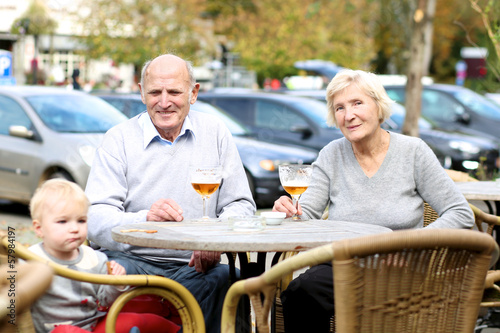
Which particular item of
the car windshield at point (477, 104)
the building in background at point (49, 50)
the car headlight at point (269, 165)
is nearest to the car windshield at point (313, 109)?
the car headlight at point (269, 165)

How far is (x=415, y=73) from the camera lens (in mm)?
12789

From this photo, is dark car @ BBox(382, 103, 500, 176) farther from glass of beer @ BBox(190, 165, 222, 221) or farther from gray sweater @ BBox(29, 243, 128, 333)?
gray sweater @ BBox(29, 243, 128, 333)

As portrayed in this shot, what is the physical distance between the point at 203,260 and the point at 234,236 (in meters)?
0.59

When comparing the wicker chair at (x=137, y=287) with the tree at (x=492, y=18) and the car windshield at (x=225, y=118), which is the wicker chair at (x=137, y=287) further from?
the car windshield at (x=225, y=118)

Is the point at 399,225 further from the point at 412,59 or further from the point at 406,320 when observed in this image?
the point at 412,59

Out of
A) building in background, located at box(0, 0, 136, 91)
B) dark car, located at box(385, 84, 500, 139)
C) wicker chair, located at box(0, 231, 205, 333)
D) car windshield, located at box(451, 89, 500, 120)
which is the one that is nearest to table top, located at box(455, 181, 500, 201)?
wicker chair, located at box(0, 231, 205, 333)

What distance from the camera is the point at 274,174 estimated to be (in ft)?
33.6

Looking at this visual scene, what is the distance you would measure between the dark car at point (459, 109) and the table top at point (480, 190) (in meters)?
10.2

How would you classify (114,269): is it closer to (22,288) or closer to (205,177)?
(205,177)

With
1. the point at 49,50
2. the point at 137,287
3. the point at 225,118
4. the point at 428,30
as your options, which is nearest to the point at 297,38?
the point at 428,30

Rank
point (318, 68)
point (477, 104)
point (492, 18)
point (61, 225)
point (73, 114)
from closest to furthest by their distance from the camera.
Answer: point (61, 225) < point (492, 18) < point (73, 114) < point (477, 104) < point (318, 68)

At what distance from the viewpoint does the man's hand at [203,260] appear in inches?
141

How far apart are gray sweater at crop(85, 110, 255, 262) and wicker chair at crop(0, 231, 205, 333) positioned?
59 centimetres

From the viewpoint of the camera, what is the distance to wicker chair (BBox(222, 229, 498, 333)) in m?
2.39
